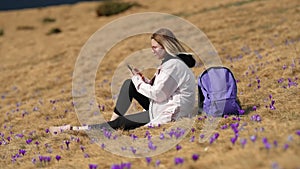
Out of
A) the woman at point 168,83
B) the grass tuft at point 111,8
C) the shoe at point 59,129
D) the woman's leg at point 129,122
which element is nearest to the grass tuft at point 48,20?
the grass tuft at point 111,8

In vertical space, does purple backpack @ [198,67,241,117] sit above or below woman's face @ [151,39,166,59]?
below

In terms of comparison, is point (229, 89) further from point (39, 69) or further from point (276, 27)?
point (39, 69)

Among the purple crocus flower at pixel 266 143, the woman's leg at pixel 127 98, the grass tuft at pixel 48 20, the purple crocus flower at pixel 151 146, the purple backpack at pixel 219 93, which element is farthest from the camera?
the grass tuft at pixel 48 20

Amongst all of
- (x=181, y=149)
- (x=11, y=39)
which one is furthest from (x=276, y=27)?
(x=11, y=39)

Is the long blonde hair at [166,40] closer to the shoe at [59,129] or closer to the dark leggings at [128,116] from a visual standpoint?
the dark leggings at [128,116]

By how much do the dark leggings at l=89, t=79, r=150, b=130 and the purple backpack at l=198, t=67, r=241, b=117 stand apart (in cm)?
109

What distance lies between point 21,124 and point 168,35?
5.00 m

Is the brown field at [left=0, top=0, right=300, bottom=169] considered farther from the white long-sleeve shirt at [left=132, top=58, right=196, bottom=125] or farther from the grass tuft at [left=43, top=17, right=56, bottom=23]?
the grass tuft at [left=43, top=17, right=56, bottom=23]

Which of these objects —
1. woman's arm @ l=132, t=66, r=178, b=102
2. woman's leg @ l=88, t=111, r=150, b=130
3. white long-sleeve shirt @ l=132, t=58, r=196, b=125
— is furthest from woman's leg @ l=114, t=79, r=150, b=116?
woman's arm @ l=132, t=66, r=178, b=102

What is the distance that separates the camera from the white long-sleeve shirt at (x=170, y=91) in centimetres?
573

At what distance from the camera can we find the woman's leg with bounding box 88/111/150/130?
20.9 feet

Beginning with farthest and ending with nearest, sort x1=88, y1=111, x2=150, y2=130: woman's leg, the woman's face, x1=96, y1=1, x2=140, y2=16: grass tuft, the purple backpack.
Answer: x1=96, y1=1, x2=140, y2=16: grass tuft < x1=88, y1=111, x2=150, y2=130: woman's leg < the purple backpack < the woman's face

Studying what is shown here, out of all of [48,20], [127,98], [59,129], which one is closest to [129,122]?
[127,98]

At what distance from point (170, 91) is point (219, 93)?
0.91m
